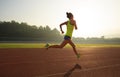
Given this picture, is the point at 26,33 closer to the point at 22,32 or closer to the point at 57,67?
the point at 22,32

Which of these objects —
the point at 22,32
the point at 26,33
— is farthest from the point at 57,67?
the point at 26,33

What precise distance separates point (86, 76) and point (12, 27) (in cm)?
6722

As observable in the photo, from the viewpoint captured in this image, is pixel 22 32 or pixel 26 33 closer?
pixel 22 32

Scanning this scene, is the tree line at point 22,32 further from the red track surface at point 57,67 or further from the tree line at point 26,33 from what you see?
the red track surface at point 57,67

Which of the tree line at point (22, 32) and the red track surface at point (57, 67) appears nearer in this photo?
the red track surface at point (57, 67)

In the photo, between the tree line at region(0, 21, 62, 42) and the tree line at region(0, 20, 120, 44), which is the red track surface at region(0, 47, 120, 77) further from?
the tree line at region(0, 21, 62, 42)

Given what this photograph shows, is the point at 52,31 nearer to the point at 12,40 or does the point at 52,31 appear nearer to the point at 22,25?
the point at 22,25

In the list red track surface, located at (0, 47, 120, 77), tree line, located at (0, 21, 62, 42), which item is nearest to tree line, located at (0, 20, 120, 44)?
tree line, located at (0, 21, 62, 42)

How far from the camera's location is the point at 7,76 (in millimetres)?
7648

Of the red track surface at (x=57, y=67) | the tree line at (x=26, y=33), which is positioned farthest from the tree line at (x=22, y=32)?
the red track surface at (x=57, y=67)

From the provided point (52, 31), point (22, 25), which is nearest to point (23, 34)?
point (22, 25)

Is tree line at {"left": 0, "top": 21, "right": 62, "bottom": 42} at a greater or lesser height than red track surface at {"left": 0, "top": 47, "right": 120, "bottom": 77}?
greater

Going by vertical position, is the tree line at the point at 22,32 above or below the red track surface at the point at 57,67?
above

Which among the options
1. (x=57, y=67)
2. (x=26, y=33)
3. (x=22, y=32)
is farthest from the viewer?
(x=26, y=33)
